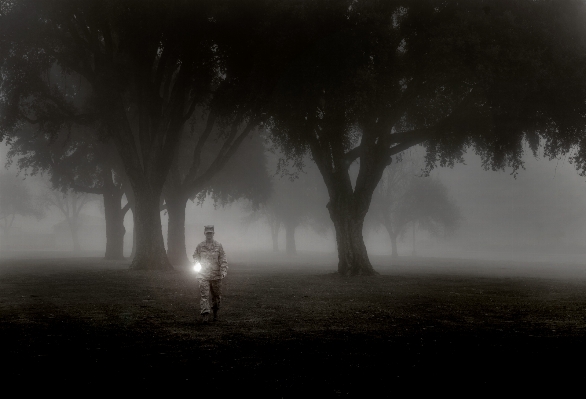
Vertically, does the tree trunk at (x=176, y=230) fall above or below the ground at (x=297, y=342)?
above

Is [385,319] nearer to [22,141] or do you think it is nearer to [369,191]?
[369,191]

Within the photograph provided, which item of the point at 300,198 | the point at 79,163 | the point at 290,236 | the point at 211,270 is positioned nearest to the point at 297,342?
the point at 211,270

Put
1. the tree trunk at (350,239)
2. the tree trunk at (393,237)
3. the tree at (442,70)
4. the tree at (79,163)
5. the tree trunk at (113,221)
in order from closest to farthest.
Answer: the tree at (442,70), the tree trunk at (350,239), the tree at (79,163), the tree trunk at (113,221), the tree trunk at (393,237)

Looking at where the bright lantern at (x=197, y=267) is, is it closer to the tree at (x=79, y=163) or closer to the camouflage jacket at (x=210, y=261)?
the camouflage jacket at (x=210, y=261)

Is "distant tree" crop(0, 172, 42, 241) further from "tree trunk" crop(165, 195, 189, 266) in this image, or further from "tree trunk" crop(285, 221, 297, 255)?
"tree trunk" crop(165, 195, 189, 266)

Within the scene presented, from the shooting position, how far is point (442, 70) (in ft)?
73.4

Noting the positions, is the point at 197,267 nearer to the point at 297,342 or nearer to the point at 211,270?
the point at 211,270

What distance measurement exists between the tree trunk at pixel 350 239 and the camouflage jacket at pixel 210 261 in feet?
49.5

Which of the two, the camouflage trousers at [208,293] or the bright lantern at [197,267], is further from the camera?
the bright lantern at [197,267]

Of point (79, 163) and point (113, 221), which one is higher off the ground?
point (79, 163)

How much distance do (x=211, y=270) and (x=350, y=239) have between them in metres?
15.4

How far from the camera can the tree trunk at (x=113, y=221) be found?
43656mm

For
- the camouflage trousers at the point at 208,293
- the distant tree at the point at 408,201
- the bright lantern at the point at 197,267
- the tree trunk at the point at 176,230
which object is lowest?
the camouflage trousers at the point at 208,293

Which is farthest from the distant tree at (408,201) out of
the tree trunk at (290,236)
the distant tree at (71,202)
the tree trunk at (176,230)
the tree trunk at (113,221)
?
the distant tree at (71,202)
